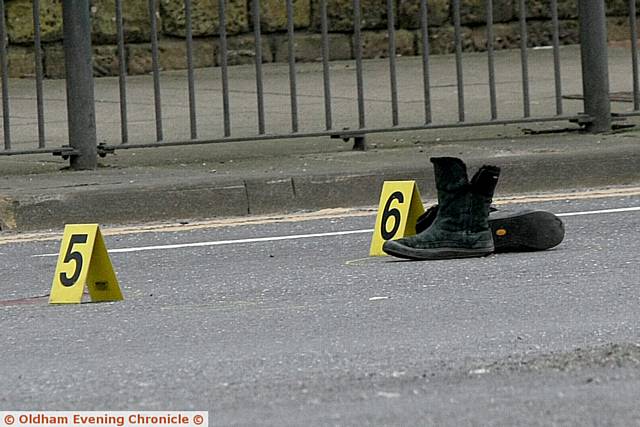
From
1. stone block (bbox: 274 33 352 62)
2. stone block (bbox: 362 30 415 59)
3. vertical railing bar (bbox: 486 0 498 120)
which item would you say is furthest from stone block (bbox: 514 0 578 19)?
vertical railing bar (bbox: 486 0 498 120)

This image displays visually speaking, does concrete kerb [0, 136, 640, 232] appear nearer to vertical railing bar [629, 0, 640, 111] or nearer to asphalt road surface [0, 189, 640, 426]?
asphalt road surface [0, 189, 640, 426]

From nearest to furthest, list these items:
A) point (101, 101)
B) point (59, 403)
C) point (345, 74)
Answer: point (59, 403), point (101, 101), point (345, 74)

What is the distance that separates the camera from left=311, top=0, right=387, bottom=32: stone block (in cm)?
1431

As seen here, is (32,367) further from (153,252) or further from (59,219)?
(59,219)

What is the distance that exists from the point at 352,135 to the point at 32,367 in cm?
518

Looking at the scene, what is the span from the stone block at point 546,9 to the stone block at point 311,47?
1.97 meters

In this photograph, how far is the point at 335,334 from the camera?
5.10 meters

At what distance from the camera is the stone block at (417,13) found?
14656mm

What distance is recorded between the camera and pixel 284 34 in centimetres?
1434

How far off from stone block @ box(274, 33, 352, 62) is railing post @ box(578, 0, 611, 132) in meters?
4.57

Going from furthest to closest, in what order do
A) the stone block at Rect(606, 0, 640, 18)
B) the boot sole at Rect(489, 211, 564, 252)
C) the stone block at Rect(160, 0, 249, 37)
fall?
the stone block at Rect(606, 0, 640, 18) < the stone block at Rect(160, 0, 249, 37) < the boot sole at Rect(489, 211, 564, 252)

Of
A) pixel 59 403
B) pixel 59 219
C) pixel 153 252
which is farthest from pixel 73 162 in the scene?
pixel 59 403

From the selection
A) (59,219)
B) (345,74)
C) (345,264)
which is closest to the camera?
(345,264)

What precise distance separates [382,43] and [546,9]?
1717mm
